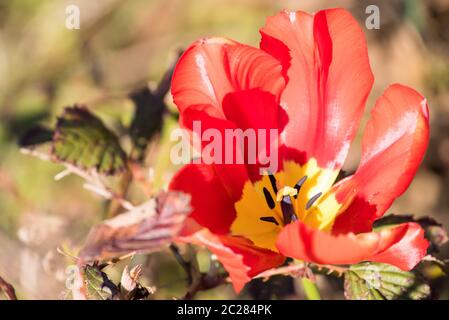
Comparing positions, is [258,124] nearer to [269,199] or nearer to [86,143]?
[269,199]

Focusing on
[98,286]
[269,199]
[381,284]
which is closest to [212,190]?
[269,199]

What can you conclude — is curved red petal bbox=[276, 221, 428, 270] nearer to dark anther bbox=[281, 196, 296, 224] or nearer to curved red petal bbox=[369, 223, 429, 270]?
curved red petal bbox=[369, 223, 429, 270]

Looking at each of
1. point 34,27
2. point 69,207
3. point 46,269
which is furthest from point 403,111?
point 34,27

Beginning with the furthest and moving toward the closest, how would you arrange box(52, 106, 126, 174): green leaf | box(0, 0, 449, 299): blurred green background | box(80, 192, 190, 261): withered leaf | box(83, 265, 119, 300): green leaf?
box(0, 0, 449, 299): blurred green background → box(52, 106, 126, 174): green leaf → box(83, 265, 119, 300): green leaf → box(80, 192, 190, 261): withered leaf

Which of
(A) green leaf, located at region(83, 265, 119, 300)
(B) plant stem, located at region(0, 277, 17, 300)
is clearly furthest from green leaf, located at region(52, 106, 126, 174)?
(A) green leaf, located at region(83, 265, 119, 300)

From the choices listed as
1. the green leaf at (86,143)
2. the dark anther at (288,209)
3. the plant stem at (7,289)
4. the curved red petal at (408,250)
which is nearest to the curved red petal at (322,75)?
the dark anther at (288,209)
